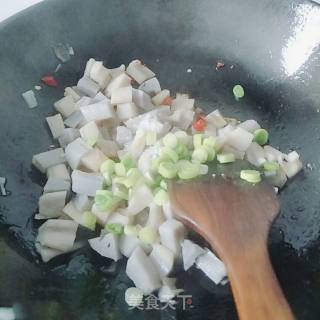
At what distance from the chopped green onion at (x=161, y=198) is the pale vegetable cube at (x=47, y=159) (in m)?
0.23

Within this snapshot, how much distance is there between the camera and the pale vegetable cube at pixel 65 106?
135 centimetres

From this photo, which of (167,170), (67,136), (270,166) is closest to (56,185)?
(67,136)

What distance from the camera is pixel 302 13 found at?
1.42m

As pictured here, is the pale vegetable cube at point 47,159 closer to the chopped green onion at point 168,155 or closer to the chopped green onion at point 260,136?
the chopped green onion at point 168,155

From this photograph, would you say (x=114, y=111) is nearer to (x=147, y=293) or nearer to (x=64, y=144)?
(x=64, y=144)

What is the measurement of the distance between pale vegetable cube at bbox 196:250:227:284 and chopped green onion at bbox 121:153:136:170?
0.23m

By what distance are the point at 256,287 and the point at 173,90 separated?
0.61 metres

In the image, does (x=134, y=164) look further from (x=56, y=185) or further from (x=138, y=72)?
(x=138, y=72)

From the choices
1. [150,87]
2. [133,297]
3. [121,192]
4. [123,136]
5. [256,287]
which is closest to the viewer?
[256,287]

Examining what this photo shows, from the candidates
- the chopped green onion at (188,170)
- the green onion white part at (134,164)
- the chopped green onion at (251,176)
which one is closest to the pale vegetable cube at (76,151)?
the green onion white part at (134,164)

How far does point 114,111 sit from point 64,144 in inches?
5.3

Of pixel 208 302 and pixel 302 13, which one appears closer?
pixel 208 302

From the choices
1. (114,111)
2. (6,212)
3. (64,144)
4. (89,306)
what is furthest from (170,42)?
(89,306)

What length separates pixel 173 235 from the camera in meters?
1.14
